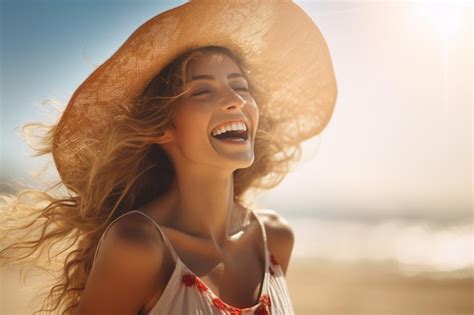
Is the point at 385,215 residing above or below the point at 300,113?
below

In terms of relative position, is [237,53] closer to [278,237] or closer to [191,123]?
[191,123]

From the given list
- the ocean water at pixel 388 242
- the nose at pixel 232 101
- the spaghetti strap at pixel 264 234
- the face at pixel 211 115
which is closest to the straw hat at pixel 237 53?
the face at pixel 211 115

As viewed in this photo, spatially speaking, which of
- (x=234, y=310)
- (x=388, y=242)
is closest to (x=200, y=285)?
(x=234, y=310)

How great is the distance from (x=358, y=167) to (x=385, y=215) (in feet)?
14.0

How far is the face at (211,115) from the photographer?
2793 mm

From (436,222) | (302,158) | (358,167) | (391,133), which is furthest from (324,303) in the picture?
(358,167)

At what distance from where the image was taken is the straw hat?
2783mm

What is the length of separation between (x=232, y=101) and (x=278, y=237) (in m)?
0.88

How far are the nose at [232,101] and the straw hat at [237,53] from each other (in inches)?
11.5

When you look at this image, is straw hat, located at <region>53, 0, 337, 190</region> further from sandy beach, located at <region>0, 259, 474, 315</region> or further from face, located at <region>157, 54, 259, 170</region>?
sandy beach, located at <region>0, 259, 474, 315</region>

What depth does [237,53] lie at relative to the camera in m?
3.19

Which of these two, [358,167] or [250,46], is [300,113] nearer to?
[250,46]

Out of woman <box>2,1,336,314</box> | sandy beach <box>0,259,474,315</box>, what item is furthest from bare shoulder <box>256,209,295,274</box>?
sandy beach <box>0,259,474,315</box>

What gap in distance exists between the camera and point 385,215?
19.2 meters
